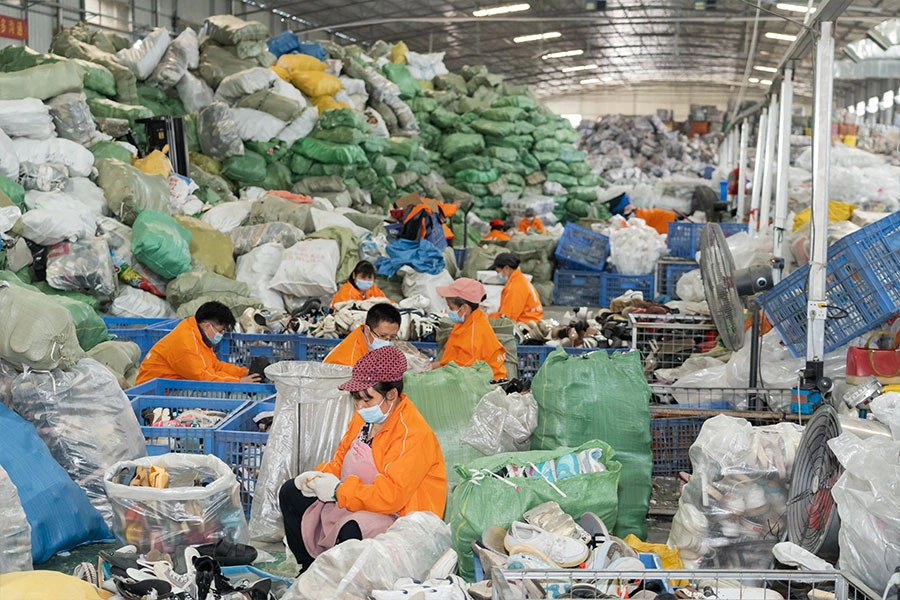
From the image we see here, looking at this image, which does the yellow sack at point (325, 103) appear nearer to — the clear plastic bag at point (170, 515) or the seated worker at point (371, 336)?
the seated worker at point (371, 336)

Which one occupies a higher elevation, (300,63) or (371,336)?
(300,63)

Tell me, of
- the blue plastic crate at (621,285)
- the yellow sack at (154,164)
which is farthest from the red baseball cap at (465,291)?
the blue plastic crate at (621,285)

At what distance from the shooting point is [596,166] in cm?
2277

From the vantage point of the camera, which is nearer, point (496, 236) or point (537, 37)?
point (496, 236)

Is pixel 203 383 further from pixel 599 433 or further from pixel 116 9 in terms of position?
pixel 116 9

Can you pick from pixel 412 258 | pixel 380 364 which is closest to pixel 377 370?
pixel 380 364

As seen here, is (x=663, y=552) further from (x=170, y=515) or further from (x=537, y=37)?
(x=537, y=37)

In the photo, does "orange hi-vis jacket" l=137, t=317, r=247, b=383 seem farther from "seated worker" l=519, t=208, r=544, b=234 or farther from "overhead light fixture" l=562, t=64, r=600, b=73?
"overhead light fixture" l=562, t=64, r=600, b=73

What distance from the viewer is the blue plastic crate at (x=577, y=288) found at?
11.2 m

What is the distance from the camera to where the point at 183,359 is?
17.3 ft

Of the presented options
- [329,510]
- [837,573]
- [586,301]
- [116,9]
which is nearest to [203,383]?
[329,510]

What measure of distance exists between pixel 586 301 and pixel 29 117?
5905mm

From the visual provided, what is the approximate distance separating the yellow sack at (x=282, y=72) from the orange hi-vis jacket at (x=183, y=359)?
23.9 feet

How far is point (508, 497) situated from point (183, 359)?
2.54 metres
